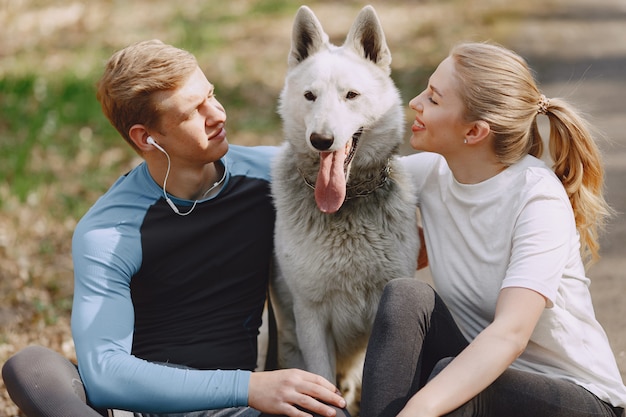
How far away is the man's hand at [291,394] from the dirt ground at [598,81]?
1.41 meters

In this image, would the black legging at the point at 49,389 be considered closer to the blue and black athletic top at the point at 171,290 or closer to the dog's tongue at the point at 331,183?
the blue and black athletic top at the point at 171,290

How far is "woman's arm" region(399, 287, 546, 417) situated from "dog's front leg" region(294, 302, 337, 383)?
2.71 ft

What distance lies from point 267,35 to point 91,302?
23.7ft

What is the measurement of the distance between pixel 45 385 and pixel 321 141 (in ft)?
3.86

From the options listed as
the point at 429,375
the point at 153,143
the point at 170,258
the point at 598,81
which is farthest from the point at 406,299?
the point at 598,81

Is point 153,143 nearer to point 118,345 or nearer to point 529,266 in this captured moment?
point 118,345

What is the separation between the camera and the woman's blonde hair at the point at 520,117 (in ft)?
7.91

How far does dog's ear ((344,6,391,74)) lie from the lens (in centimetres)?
283

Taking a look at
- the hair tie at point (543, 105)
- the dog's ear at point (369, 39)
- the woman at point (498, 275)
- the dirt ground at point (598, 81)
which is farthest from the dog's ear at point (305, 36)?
the dirt ground at point (598, 81)

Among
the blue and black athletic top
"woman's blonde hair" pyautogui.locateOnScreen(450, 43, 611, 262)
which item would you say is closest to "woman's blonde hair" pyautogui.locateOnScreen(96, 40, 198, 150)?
the blue and black athletic top

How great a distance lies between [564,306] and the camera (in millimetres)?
2328

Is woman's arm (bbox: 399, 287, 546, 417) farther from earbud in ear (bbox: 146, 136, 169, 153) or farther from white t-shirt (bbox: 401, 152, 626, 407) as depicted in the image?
earbud in ear (bbox: 146, 136, 169, 153)

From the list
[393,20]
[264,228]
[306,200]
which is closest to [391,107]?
[306,200]

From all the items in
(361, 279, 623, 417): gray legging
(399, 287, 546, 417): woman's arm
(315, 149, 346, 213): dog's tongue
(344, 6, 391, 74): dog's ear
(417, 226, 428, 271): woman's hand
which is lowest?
(417, 226, 428, 271): woman's hand
